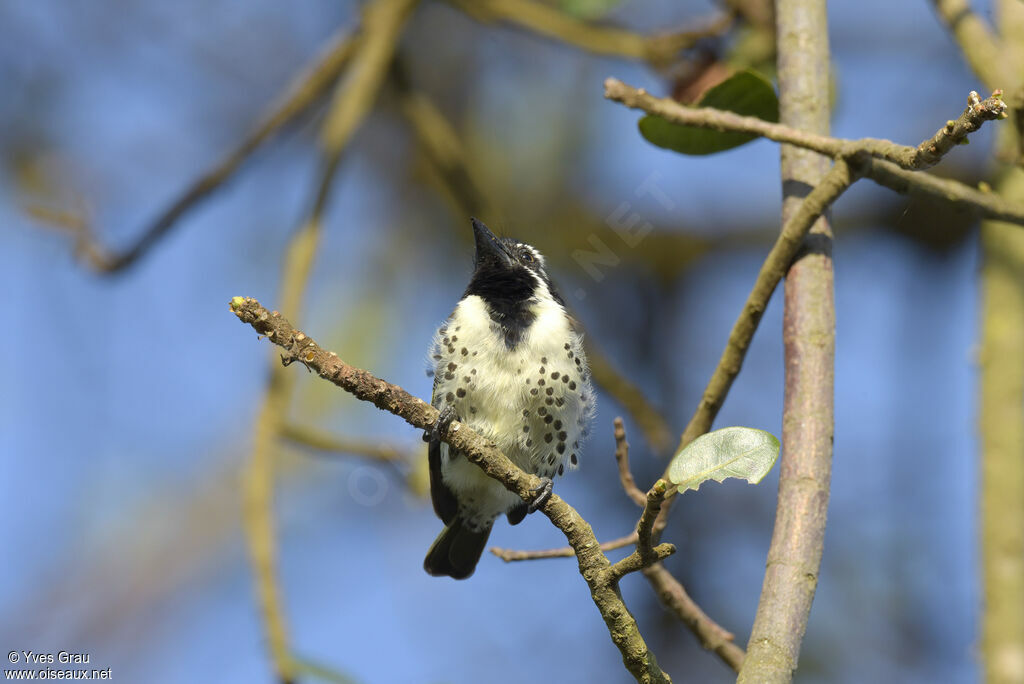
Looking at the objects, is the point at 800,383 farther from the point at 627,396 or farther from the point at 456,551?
the point at 627,396

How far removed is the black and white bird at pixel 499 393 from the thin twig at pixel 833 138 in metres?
1.02

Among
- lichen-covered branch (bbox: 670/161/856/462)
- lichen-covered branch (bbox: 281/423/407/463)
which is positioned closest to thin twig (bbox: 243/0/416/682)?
lichen-covered branch (bbox: 281/423/407/463)

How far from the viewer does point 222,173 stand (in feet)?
12.7

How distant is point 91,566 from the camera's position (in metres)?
7.46

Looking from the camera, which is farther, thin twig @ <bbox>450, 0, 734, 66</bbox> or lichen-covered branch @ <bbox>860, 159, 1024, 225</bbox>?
thin twig @ <bbox>450, 0, 734, 66</bbox>

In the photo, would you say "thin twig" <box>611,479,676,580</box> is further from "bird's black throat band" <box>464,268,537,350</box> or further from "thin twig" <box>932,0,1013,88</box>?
"thin twig" <box>932,0,1013,88</box>

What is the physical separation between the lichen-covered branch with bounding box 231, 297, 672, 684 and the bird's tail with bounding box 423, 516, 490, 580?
1.65 metres

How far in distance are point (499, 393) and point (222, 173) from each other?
1.52m

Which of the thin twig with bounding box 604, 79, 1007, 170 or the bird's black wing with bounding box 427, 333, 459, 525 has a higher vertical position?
the thin twig with bounding box 604, 79, 1007, 170

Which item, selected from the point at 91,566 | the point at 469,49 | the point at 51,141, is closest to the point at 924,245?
the point at 469,49

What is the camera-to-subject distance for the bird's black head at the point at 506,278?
137 inches

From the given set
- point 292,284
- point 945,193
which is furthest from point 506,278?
point 945,193

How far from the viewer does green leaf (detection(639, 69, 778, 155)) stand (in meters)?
2.70

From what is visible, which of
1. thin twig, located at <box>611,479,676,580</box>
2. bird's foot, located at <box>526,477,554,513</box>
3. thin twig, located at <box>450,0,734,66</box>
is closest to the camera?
thin twig, located at <box>611,479,676,580</box>
